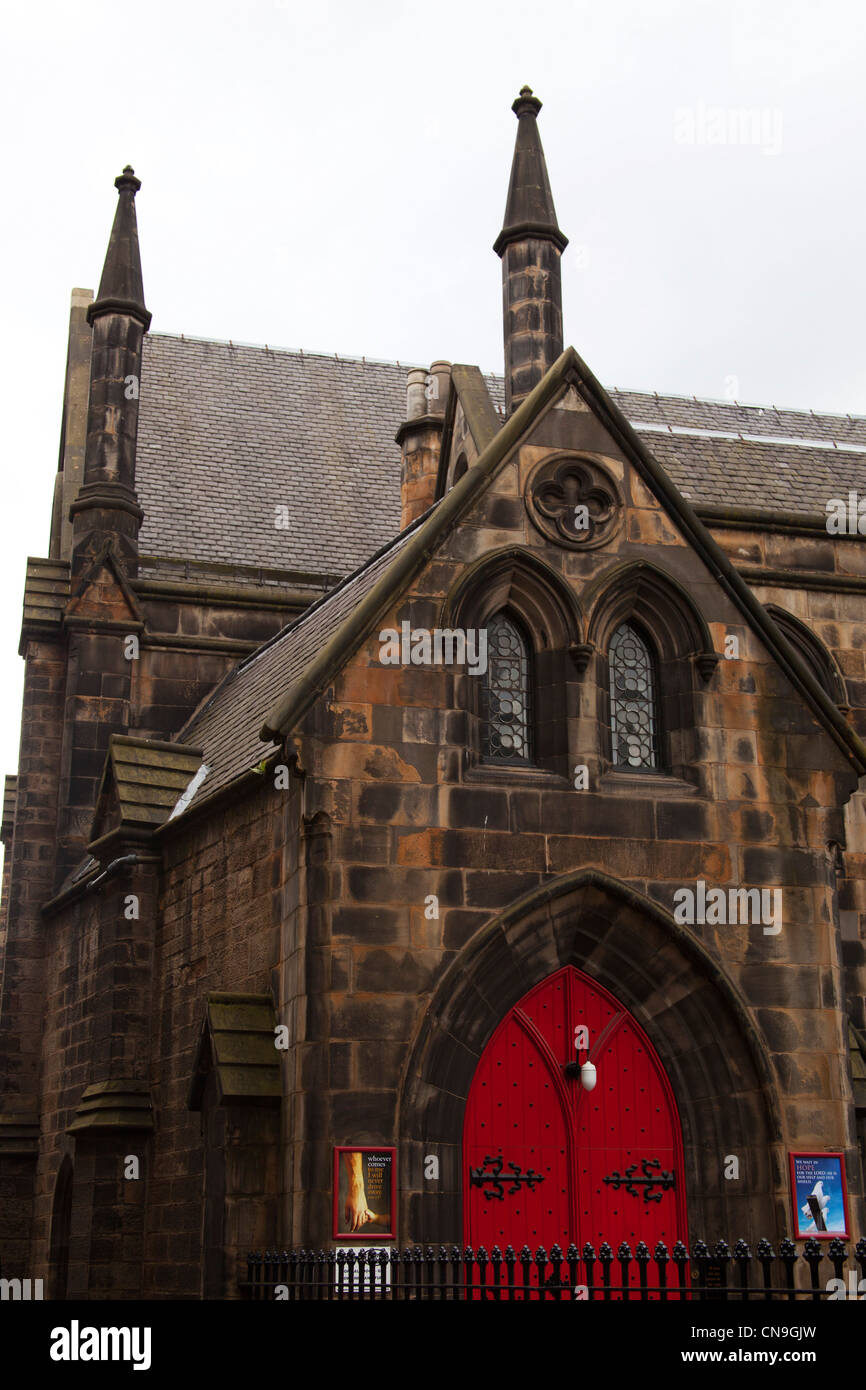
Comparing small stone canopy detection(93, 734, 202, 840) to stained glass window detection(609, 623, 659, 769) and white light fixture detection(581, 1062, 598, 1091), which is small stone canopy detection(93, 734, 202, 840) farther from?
white light fixture detection(581, 1062, 598, 1091)

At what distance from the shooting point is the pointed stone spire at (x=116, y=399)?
21.8 meters

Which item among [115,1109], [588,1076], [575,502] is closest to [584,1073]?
[588,1076]

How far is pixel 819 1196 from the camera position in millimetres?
13586

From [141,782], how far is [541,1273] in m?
9.32

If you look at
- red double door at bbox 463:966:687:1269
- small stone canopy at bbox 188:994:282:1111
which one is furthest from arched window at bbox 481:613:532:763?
small stone canopy at bbox 188:994:282:1111

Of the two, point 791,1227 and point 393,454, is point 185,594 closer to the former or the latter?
point 393,454

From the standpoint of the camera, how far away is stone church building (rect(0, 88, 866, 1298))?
1324cm

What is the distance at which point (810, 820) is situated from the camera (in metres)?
14.6

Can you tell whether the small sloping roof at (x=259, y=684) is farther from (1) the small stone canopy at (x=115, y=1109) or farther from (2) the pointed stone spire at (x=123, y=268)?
(2) the pointed stone spire at (x=123, y=268)

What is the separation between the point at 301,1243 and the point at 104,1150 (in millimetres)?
4549

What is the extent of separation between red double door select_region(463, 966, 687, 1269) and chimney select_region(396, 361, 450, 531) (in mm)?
8666

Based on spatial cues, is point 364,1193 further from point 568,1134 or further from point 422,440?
point 422,440

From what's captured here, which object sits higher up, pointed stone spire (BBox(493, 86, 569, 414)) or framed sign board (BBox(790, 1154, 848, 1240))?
pointed stone spire (BBox(493, 86, 569, 414))
